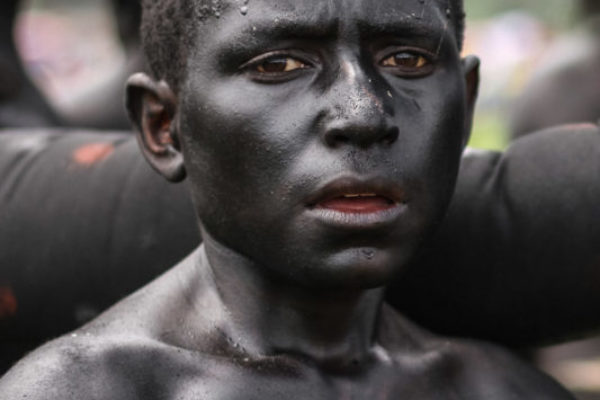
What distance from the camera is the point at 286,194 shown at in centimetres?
198

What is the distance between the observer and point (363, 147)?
195cm

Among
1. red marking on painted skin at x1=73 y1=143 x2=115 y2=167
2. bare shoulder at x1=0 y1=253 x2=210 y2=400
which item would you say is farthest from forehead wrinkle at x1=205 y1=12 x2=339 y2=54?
red marking on painted skin at x1=73 y1=143 x2=115 y2=167

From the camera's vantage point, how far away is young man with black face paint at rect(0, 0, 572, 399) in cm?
197

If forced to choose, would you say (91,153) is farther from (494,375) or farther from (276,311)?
(494,375)

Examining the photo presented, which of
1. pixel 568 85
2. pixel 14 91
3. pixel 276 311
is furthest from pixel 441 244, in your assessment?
pixel 568 85

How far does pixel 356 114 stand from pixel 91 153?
3.36 feet

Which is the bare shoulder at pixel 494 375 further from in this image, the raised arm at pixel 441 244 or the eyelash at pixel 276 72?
the eyelash at pixel 276 72

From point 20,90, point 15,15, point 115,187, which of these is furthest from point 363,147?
point 15,15

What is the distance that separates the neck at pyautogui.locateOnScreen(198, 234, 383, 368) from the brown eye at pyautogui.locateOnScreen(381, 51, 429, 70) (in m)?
0.35

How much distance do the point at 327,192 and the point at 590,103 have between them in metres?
3.34

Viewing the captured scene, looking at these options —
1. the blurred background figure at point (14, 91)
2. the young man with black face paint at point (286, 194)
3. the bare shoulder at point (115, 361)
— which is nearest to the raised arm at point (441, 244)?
the young man with black face paint at point (286, 194)

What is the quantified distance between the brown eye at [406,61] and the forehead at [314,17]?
4 centimetres

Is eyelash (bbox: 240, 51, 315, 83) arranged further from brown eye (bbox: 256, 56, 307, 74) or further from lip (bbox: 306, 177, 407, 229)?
lip (bbox: 306, 177, 407, 229)

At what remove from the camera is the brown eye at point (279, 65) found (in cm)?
203
